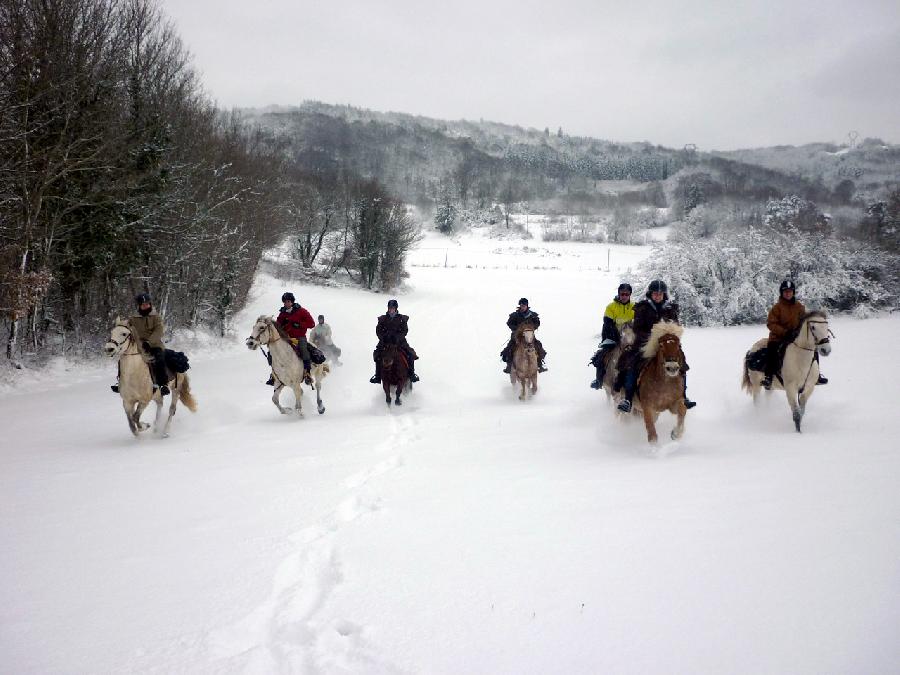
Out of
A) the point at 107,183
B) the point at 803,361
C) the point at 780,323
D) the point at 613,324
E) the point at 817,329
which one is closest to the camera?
the point at 817,329

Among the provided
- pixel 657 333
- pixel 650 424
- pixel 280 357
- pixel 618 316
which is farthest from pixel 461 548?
pixel 618 316

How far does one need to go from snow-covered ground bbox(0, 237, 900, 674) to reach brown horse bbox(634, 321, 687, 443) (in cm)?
47

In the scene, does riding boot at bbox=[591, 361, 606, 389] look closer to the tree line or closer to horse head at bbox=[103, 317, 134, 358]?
horse head at bbox=[103, 317, 134, 358]

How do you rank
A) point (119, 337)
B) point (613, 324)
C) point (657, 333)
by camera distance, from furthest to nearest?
1. point (613, 324)
2. point (119, 337)
3. point (657, 333)

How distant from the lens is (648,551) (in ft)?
10.5

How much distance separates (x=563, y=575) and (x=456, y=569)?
68cm

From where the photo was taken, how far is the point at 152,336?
8797 millimetres

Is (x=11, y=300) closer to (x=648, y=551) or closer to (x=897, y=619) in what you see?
(x=648, y=551)

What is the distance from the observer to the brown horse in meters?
6.29

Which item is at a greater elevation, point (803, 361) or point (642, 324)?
point (642, 324)

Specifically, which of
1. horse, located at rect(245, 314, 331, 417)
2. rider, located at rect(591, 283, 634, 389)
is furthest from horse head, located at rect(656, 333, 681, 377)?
horse, located at rect(245, 314, 331, 417)

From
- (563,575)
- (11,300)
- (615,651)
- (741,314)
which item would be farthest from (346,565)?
(741,314)

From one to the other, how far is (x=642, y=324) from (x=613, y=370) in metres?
1.53

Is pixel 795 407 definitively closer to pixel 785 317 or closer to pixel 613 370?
pixel 785 317
